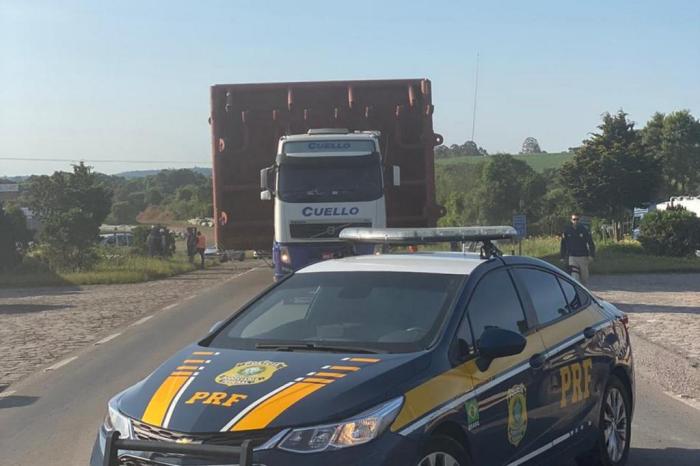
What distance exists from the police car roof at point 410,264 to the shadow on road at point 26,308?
14641 millimetres

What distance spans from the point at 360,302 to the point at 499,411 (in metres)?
1.08

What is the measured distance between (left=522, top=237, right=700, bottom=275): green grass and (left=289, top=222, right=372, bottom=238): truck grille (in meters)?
8.18

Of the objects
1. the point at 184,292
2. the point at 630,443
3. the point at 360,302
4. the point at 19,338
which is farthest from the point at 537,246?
the point at 360,302

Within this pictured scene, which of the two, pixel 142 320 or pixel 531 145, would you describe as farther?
pixel 531 145

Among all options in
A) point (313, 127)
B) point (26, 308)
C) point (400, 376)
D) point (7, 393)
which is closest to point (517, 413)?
point (400, 376)

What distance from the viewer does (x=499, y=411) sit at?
510 cm

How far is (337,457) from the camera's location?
4.09m

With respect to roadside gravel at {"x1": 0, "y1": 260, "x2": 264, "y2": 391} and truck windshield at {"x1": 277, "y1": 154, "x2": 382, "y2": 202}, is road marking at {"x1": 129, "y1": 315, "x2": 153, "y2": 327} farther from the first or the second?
truck windshield at {"x1": 277, "y1": 154, "x2": 382, "y2": 202}

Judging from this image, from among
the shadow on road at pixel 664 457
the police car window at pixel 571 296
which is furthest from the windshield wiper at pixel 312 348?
the shadow on road at pixel 664 457

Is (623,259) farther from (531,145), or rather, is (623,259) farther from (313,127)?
(531,145)

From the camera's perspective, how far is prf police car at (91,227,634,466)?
4207 mm

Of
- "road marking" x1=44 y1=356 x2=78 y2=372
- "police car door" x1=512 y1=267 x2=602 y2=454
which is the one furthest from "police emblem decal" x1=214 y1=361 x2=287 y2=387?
"road marking" x1=44 y1=356 x2=78 y2=372

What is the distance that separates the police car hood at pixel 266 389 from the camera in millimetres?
4219

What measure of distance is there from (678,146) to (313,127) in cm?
5457
